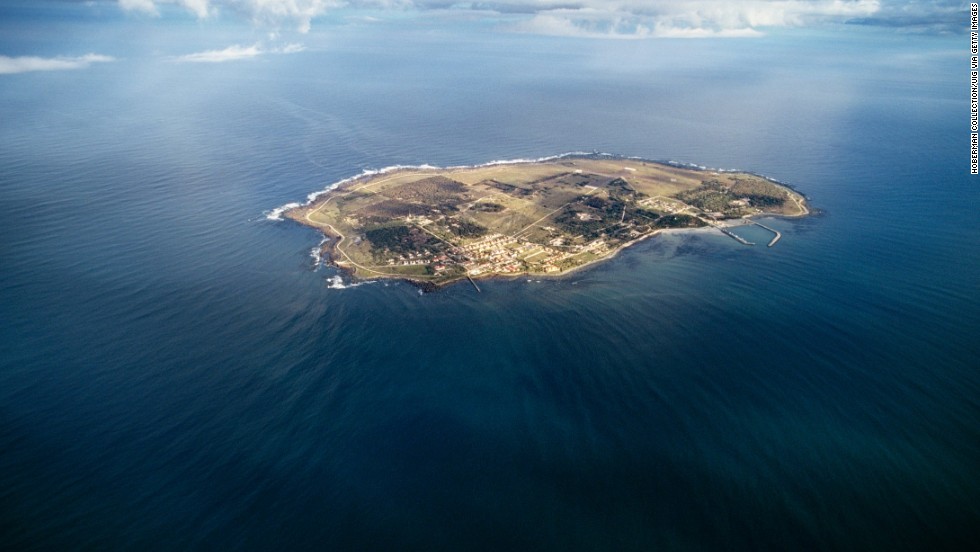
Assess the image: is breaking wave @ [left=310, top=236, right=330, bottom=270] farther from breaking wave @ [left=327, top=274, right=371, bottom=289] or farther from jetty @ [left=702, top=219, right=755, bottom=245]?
jetty @ [left=702, top=219, right=755, bottom=245]

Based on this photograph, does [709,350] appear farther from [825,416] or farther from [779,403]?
[825,416]

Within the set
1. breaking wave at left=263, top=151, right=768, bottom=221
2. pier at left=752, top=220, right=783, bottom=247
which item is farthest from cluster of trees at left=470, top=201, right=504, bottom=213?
pier at left=752, top=220, right=783, bottom=247

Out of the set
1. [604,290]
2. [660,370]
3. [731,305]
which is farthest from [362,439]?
[731,305]

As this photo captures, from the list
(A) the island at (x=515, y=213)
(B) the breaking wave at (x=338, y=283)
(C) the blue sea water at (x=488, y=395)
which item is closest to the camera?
(C) the blue sea water at (x=488, y=395)

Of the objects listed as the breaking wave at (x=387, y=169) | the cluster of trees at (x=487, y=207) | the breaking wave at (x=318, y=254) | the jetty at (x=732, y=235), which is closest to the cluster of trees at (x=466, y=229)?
the cluster of trees at (x=487, y=207)

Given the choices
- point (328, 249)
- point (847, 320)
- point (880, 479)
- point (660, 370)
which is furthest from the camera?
point (328, 249)

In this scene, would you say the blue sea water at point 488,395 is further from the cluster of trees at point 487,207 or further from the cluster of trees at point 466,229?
the cluster of trees at point 487,207

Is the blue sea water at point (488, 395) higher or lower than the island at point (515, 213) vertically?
lower

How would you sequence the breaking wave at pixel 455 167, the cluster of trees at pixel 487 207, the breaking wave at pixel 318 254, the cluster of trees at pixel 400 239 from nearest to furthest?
the breaking wave at pixel 318 254
the cluster of trees at pixel 400 239
the cluster of trees at pixel 487 207
the breaking wave at pixel 455 167
